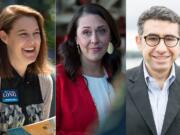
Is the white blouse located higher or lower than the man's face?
lower

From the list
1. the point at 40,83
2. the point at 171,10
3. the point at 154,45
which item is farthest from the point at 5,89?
the point at 171,10

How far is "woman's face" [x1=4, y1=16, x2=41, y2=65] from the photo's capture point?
11.4 ft

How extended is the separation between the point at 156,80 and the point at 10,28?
1418 millimetres

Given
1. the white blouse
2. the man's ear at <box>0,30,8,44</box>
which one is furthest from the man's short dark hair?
→ the man's ear at <box>0,30,8,44</box>

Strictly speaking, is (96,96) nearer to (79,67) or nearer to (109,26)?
(79,67)

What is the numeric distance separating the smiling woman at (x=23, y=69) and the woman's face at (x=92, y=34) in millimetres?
352

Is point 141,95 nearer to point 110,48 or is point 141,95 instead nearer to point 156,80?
point 156,80

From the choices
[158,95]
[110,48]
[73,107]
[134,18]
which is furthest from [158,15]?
[73,107]

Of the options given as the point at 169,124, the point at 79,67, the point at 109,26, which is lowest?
the point at 169,124

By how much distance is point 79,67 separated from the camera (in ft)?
11.5

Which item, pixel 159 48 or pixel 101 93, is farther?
pixel 101 93

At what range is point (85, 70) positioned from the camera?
3531mm

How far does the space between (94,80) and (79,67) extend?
0.60 ft

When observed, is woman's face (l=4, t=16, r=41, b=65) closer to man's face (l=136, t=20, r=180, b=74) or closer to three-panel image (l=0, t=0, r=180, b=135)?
three-panel image (l=0, t=0, r=180, b=135)
